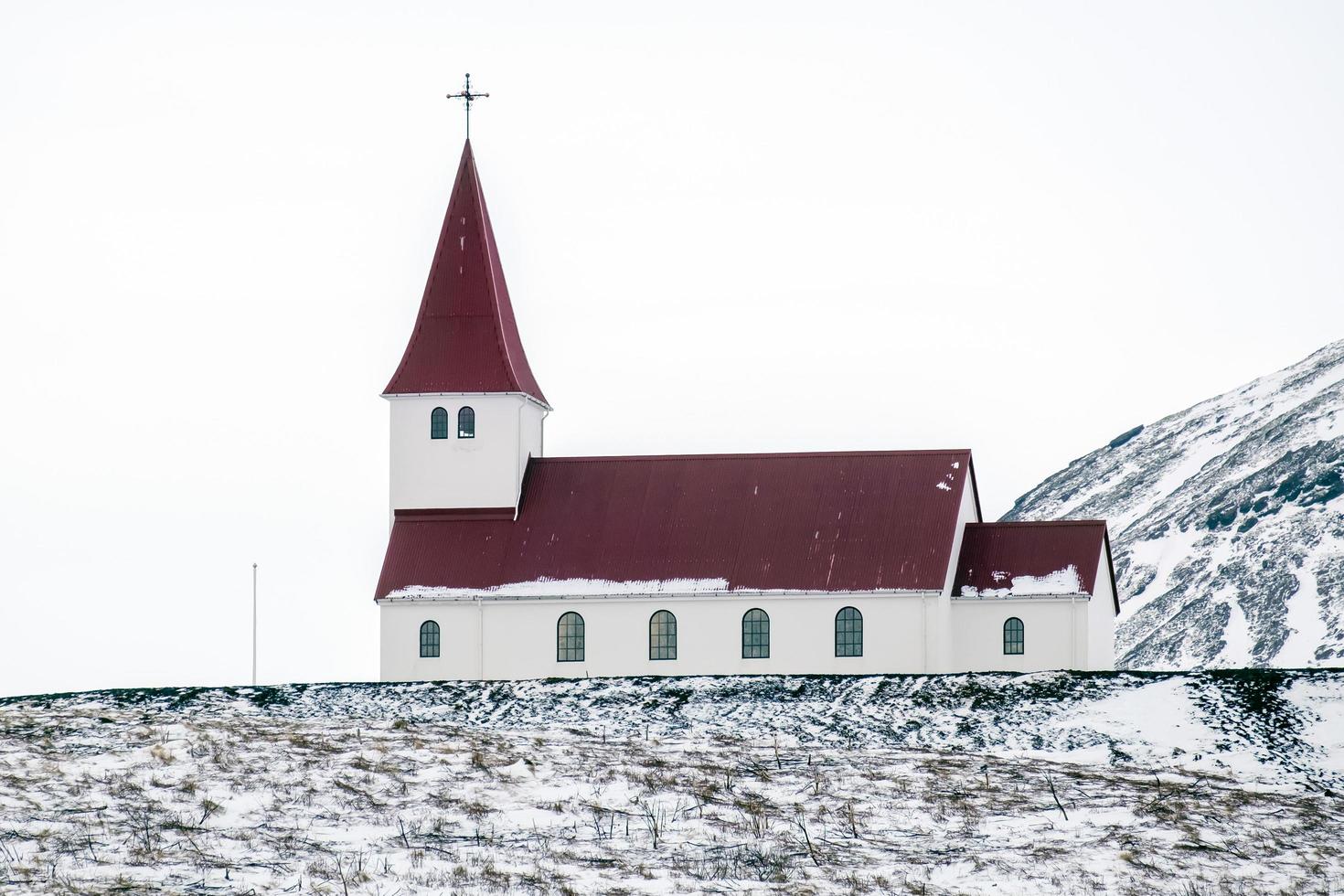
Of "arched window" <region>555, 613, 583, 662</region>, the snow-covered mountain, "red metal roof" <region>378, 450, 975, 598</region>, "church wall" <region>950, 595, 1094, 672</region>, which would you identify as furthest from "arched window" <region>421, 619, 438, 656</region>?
the snow-covered mountain

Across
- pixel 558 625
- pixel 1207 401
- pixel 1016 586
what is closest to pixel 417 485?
pixel 558 625

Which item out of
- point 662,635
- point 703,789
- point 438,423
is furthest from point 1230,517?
point 703,789

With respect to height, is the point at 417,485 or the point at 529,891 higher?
the point at 417,485

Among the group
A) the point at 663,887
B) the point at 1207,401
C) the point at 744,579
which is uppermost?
the point at 1207,401

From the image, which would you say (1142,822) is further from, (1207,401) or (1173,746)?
(1207,401)

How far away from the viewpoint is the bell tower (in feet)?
205

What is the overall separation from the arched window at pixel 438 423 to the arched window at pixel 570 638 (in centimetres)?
692

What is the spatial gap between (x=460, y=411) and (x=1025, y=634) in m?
16.8

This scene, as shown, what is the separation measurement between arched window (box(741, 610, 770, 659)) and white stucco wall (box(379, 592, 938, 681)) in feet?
0.47

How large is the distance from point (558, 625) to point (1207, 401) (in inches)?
3595

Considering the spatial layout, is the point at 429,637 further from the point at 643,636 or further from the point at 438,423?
the point at 438,423

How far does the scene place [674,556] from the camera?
5984 cm

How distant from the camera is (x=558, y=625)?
2339 inches

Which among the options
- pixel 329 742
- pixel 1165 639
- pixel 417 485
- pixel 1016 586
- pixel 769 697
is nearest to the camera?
pixel 329 742
